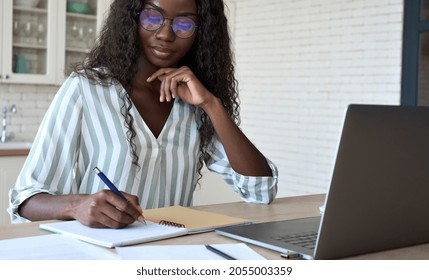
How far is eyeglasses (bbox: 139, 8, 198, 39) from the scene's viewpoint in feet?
6.03

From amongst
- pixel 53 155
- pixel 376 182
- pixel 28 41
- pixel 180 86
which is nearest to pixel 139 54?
pixel 180 86

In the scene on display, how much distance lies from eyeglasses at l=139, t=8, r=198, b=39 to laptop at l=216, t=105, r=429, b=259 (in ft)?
2.53

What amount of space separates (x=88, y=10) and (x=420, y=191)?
13.5ft

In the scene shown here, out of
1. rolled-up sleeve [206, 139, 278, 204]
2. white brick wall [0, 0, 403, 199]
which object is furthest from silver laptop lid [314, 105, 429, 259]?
white brick wall [0, 0, 403, 199]

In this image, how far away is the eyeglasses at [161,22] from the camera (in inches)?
72.4

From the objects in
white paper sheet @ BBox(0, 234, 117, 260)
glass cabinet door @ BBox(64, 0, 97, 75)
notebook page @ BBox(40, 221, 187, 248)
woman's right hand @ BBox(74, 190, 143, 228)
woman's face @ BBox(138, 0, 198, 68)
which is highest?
glass cabinet door @ BBox(64, 0, 97, 75)

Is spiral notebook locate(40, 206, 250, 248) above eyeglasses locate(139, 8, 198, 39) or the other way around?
the other way around

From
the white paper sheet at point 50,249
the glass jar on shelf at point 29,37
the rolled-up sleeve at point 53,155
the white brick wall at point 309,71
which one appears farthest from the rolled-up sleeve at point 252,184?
the glass jar on shelf at point 29,37

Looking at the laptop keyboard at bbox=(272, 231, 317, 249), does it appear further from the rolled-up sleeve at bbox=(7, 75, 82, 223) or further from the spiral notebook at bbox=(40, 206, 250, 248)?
the rolled-up sleeve at bbox=(7, 75, 82, 223)

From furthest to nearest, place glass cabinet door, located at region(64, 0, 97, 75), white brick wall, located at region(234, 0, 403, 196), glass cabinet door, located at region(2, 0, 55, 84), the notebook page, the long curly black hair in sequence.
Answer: glass cabinet door, located at region(64, 0, 97, 75)
white brick wall, located at region(234, 0, 403, 196)
glass cabinet door, located at region(2, 0, 55, 84)
the long curly black hair
the notebook page

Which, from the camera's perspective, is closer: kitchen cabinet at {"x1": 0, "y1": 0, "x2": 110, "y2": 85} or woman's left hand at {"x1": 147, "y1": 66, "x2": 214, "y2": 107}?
woman's left hand at {"x1": 147, "y1": 66, "x2": 214, "y2": 107}

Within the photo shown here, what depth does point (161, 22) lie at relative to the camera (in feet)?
6.03

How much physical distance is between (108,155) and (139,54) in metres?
0.36

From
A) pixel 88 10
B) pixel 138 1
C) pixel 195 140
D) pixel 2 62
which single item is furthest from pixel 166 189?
pixel 88 10
